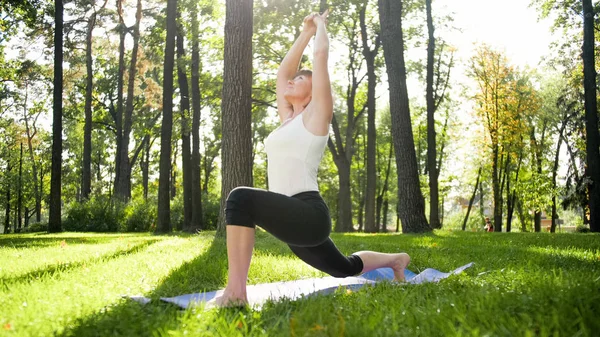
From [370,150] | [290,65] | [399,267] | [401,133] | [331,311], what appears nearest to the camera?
[331,311]

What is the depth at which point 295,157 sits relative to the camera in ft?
11.5

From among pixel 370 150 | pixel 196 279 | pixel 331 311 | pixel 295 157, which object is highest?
pixel 370 150

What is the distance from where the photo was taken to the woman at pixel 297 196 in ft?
10.9

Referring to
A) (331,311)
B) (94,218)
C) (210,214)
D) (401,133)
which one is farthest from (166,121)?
(331,311)

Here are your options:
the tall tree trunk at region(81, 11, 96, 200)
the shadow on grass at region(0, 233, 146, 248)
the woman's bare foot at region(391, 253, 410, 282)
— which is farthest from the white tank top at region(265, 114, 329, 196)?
the tall tree trunk at region(81, 11, 96, 200)

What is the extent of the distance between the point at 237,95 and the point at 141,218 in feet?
46.9

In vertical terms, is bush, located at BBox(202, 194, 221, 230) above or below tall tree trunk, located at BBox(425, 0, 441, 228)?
below

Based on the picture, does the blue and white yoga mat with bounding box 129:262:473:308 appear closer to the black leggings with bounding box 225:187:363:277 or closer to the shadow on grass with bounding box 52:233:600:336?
the shadow on grass with bounding box 52:233:600:336

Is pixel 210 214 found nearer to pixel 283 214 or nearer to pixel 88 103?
pixel 88 103

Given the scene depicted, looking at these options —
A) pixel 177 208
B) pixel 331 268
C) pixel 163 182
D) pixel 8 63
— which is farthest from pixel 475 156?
pixel 331 268

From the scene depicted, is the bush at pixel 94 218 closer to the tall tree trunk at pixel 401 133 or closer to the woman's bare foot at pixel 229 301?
the tall tree trunk at pixel 401 133

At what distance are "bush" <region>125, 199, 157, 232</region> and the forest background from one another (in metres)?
0.06

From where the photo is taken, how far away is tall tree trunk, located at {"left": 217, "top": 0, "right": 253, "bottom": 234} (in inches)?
373

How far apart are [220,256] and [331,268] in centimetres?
305
